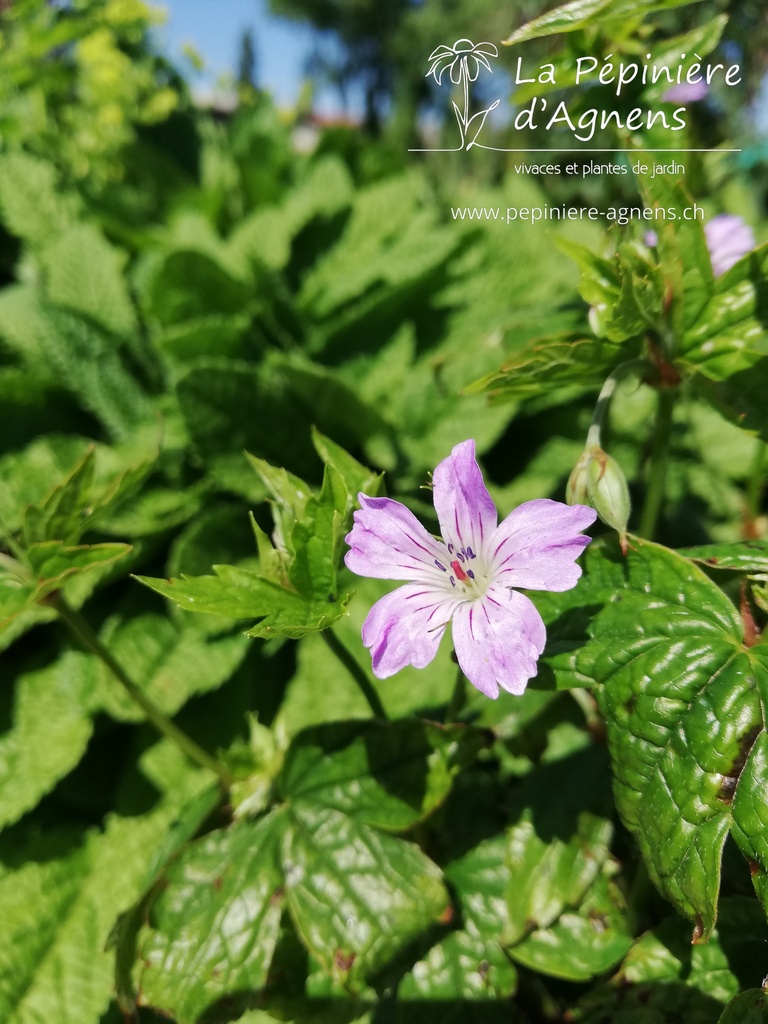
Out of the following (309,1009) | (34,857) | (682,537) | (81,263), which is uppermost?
(81,263)

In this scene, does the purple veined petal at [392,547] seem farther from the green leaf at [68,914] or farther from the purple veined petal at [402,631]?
the green leaf at [68,914]

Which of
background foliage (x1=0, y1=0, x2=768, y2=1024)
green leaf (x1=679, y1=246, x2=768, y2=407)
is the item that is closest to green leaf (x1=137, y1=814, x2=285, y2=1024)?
background foliage (x1=0, y1=0, x2=768, y2=1024)

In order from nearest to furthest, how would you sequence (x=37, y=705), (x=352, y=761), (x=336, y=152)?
(x=352, y=761)
(x=37, y=705)
(x=336, y=152)

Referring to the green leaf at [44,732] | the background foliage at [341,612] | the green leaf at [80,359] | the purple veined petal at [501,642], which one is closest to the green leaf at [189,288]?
the background foliage at [341,612]

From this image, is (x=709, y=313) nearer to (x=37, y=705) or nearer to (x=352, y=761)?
(x=352, y=761)

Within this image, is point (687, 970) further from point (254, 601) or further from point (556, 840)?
point (254, 601)

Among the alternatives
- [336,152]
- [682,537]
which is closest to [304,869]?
[682,537]
